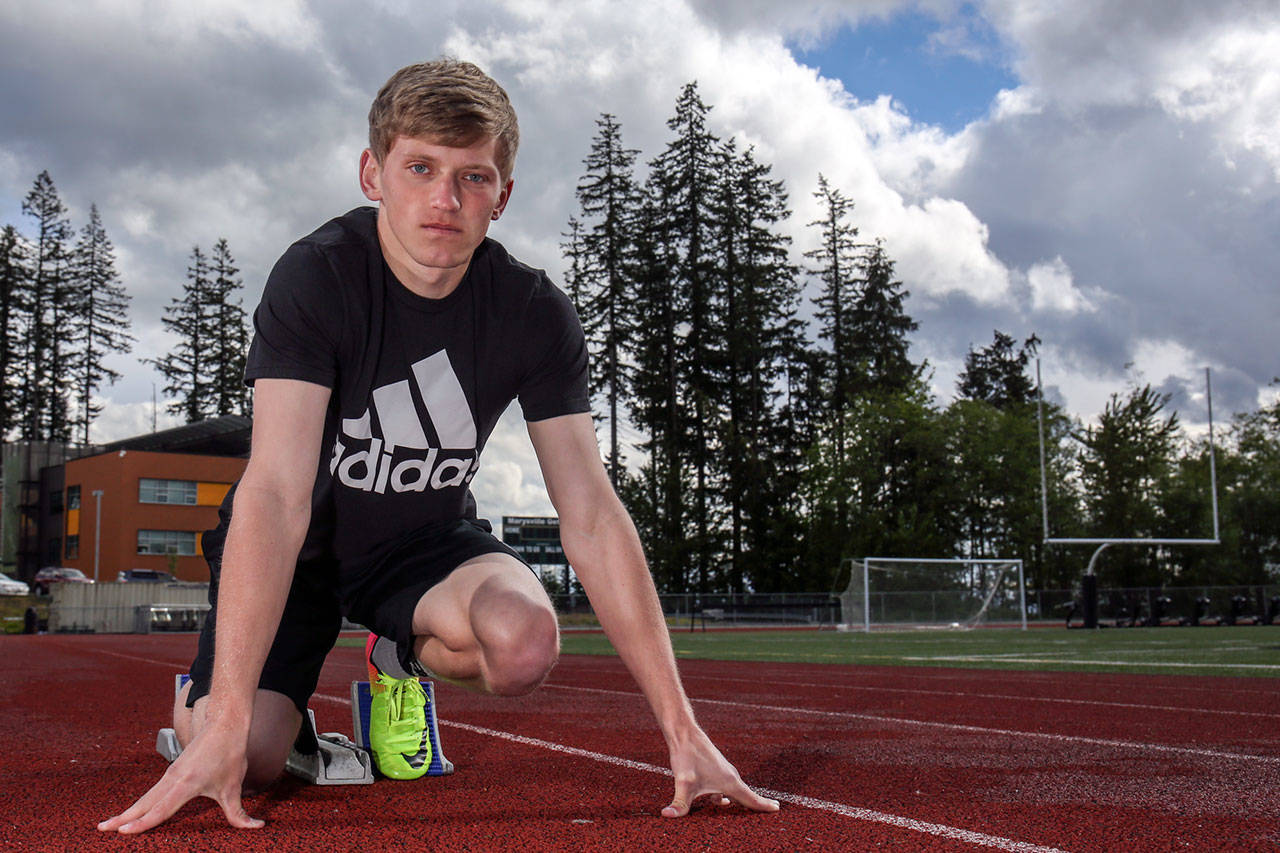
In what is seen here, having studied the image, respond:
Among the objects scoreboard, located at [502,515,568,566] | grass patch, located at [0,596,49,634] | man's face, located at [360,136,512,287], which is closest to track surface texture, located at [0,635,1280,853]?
man's face, located at [360,136,512,287]

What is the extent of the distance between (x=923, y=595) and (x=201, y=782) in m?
27.5

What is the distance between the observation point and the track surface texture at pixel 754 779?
277 centimetres

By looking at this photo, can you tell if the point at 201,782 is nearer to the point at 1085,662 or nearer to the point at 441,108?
the point at 441,108

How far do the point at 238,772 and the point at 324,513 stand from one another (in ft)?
3.52

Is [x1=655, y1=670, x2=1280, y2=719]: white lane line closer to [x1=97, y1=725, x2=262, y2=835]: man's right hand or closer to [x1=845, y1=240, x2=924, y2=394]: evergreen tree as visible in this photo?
[x1=97, y1=725, x2=262, y2=835]: man's right hand

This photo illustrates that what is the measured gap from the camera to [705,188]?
49.6 metres

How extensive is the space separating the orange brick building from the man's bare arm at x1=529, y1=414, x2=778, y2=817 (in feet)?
179

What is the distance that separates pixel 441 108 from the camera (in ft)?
9.52

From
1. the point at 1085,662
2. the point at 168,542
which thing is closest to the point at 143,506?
the point at 168,542

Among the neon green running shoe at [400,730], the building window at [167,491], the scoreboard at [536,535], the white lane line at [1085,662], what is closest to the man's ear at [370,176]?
the neon green running shoe at [400,730]

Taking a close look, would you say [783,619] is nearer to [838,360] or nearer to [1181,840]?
[838,360]

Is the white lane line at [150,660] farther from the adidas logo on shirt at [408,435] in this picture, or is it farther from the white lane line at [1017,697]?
the adidas logo on shirt at [408,435]

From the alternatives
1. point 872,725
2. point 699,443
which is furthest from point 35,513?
point 872,725

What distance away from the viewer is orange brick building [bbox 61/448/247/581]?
5450cm
